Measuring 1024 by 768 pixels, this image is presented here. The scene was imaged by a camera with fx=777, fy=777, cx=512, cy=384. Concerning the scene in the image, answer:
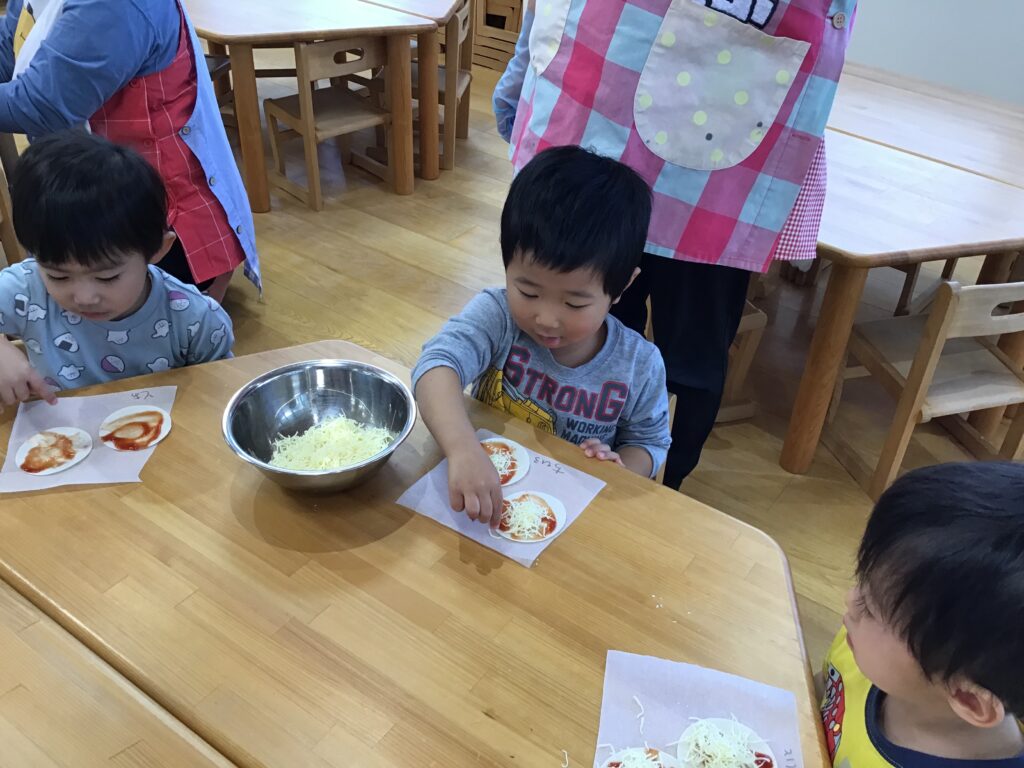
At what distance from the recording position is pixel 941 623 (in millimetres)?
654

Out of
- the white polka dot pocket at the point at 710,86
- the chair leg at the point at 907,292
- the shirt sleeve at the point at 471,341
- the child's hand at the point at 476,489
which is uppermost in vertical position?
the white polka dot pocket at the point at 710,86

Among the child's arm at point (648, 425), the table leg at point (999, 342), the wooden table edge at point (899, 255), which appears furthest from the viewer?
the table leg at point (999, 342)

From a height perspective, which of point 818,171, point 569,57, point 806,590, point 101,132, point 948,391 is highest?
point 569,57

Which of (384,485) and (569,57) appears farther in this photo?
(569,57)

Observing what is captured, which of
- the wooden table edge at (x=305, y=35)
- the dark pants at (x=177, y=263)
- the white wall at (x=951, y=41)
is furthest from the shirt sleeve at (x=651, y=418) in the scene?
the white wall at (x=951, y=41)

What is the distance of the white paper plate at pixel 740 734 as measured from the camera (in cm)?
75

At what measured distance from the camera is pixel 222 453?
3.48 ft

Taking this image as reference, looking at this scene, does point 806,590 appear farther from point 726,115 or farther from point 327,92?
point 327,92

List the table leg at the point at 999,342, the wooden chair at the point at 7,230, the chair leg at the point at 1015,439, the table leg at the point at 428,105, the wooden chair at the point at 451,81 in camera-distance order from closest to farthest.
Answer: the chair leg at the point at 1015,439
the table leg at the point at 999,342
the wooden chair at the point at 7,230
the table leg at the point at 428,105
the wooden chair at the point at 451,81

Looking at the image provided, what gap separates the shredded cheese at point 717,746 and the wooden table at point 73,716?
44 cm

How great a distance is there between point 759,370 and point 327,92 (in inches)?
92.2

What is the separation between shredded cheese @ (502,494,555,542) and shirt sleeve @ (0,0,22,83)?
2.02 meters

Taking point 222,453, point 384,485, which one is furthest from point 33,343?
point 384,485

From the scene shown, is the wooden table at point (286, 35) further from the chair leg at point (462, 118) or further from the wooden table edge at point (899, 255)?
the wooden table edge at point (899, 255)
